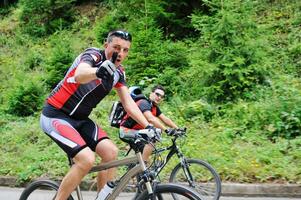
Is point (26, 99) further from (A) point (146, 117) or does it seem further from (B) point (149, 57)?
(A) point (146, 117)

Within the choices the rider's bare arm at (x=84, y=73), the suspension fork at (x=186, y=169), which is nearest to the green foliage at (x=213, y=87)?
the suspension fork at (x=186, y=169)

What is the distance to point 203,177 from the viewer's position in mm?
7004

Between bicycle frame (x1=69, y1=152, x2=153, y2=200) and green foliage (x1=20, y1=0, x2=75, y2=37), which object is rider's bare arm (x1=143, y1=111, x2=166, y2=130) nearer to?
bicycle frame (x1=69, y1=152, x2=153, y2=200)

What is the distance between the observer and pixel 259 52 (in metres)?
11.6

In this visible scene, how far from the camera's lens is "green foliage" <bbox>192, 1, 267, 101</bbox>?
453 inches

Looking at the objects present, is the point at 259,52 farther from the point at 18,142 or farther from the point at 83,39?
the point at 83,39

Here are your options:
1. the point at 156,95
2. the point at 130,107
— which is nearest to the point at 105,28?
the point at 156,95

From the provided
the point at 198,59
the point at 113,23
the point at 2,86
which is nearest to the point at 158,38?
the point at 198,59

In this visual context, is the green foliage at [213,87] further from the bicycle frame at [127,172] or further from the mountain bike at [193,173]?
the bicycle frame at [127,172]

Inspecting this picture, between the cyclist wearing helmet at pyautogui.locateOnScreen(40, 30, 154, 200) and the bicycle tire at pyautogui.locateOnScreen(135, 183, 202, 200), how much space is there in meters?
0.66

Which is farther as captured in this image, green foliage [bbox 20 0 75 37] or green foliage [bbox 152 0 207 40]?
green foliage [bbox 20 0 75 37]

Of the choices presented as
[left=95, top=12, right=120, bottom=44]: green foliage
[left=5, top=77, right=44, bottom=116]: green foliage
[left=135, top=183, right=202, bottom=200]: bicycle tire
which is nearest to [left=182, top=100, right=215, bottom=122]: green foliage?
[left=5, top=77, right=44, bottom=116]: green foliage

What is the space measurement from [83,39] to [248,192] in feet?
46.6

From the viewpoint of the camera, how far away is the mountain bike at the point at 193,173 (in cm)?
669
